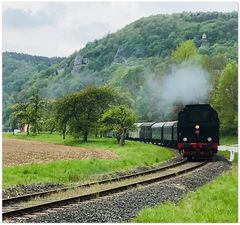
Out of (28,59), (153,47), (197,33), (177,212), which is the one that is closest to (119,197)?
(177,212)

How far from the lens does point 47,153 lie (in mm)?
26844

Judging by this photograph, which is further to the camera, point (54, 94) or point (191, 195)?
point (54, 94)

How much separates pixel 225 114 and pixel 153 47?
20.4 feet

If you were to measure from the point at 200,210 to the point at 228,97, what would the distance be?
35.7 ft

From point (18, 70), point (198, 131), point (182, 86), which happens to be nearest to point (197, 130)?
point (198, 131)

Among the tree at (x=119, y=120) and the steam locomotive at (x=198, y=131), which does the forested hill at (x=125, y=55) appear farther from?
the steam locomotive at (x=198, y=131)

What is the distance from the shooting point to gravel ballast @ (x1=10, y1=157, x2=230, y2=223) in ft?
34.1

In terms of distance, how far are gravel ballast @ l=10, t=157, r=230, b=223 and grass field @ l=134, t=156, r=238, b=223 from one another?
51cm

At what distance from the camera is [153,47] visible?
56.3ft

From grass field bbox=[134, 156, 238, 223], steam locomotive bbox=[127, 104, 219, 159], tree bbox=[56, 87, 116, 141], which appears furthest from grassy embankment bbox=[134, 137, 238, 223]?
steam locomotive bbox=[127, 104, 219, 159]

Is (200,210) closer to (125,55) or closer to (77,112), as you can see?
(125,55)

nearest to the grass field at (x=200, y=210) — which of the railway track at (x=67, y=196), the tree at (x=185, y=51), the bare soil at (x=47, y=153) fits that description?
the railway track at (x=67, y=196)

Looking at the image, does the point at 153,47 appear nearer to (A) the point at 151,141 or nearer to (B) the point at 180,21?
(B) the point at 180,21

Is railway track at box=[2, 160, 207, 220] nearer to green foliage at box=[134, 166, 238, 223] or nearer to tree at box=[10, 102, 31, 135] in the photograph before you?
green foliage at box=[134, 166, 238, 223]
